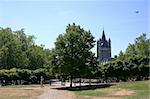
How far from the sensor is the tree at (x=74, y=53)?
192ft

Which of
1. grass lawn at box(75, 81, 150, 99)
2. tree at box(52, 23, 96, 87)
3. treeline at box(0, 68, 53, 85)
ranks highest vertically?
tree at box(52, 23, 96, 87)

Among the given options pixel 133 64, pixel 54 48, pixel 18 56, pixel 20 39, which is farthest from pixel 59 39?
pixel 20 39

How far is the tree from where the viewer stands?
5844cm

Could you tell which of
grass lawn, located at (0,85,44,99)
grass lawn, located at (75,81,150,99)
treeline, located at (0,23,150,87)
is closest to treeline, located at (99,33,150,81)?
treeline, located at (0,23,150,87)

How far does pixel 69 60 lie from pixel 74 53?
6.04ft

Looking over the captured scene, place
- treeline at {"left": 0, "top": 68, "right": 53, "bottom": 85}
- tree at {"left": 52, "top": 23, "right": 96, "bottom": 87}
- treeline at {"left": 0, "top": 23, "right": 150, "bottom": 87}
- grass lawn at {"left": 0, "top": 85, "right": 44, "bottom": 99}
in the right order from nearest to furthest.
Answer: grass lawn at {"left": 0, "top": 85, "right": 44, "bottom": 99} → tree at {"left": 52, "top": 23, "right": 96, "bottom": 87} → treeline at {"left": 0, "top": 23, "right": 150, "bottom": 87} → treeline at {"left": 0, "top": 68, "right": 53, "bottom": 85}

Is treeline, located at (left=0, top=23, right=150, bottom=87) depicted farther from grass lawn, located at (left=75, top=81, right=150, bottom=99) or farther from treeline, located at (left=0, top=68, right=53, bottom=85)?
grass lawn, located at (left=75, top=81, right=150, bottom=99)

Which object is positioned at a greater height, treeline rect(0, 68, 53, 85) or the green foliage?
the green foliage

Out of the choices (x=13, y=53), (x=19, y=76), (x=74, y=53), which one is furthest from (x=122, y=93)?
(x=13, y=53)

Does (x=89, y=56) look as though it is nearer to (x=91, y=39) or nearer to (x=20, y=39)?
(x=91, y=39)

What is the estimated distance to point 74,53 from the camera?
59.7 m

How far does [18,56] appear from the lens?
93.4 m

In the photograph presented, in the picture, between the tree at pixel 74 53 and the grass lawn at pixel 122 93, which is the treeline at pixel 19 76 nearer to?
the tree at pixel 74 53

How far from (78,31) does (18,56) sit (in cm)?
3548
